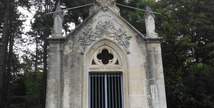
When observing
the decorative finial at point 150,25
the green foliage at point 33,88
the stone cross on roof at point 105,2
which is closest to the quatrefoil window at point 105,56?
the decorative finial at point 150,25

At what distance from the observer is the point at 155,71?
10820mm

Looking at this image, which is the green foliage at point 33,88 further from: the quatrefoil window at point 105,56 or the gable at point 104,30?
the gable at point 104,30

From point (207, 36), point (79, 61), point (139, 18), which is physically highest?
point (139, 18)

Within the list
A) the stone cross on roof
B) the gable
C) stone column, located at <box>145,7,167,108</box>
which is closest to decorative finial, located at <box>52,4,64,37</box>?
the gable

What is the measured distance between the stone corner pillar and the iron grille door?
4.29 ft

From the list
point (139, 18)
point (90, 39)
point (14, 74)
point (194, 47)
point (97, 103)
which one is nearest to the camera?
point (97, 103)

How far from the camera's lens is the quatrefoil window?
1147 centimetres

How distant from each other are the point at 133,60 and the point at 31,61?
19834mm

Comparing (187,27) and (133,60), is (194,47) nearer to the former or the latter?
(187,27)

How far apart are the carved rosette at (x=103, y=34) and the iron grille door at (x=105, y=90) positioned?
131cm

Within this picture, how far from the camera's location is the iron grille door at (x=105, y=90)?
1062 cm

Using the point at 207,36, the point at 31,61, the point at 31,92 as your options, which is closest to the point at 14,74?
the point at 31,92

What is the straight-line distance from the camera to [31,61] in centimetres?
2858

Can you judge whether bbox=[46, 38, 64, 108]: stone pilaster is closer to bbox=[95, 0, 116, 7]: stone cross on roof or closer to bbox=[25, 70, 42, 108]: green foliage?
bbox=[95, 0, 116, 7]: stone cross on roof
